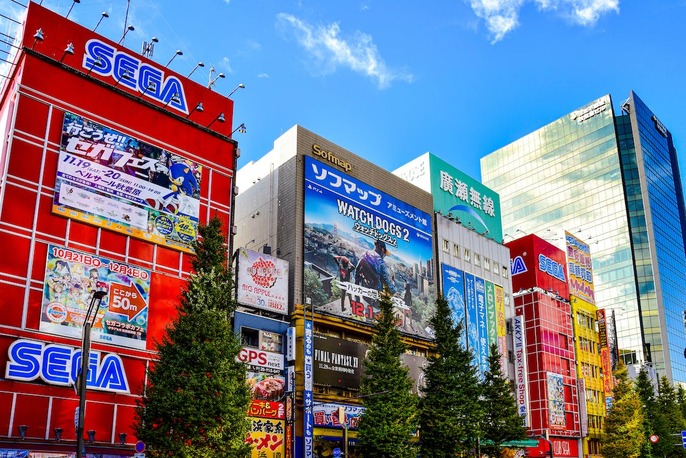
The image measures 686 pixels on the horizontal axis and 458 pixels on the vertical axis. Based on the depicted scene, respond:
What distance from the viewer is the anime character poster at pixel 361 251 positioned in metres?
52.2

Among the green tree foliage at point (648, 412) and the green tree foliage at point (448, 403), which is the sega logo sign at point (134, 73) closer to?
the green tree foliage at point (448, 403)

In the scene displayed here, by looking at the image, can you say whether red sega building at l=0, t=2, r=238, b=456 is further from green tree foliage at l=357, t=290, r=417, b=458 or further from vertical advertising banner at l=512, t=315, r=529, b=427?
vertical advertising banner at l=512, t=315, r=529, b=427

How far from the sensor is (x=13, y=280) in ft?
114

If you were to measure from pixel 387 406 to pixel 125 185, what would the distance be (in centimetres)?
2049

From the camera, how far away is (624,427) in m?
67.9

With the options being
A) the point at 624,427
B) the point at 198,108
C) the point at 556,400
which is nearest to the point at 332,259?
the point at 198,108

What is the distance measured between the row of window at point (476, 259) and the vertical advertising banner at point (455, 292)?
6.90 ft

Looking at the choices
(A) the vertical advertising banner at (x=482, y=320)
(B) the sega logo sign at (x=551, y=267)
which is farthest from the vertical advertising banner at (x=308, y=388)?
(B) the sega logo sign at (x=551, y=267)

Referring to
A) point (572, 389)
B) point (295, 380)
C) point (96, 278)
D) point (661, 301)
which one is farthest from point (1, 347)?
point (661, 301)

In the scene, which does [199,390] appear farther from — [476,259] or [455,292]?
[476,259]

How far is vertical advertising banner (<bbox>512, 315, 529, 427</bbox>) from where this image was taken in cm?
7125

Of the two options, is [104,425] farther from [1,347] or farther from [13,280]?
[13,280]

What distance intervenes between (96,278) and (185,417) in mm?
13029

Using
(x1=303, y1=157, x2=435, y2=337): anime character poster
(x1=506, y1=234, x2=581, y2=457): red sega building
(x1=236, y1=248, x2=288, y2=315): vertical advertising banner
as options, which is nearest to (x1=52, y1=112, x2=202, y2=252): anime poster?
(x1=236, y1=248, x2=288, y2=315): vertical advertising banner
